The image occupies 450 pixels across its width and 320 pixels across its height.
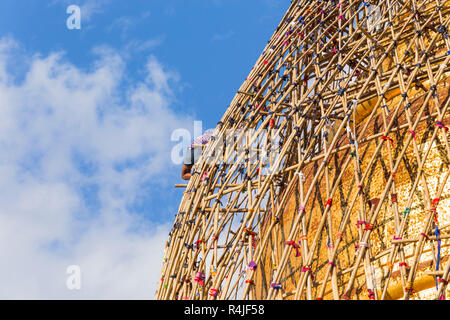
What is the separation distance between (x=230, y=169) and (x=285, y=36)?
11.9 feet

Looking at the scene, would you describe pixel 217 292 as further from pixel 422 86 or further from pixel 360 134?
pixel 422 86

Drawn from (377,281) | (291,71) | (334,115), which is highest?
(291,71)

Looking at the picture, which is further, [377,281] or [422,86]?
[422,86]

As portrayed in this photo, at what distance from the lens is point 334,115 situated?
37.2 ft

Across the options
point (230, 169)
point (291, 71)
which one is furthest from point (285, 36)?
point (230, 169)

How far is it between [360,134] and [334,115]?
177 centimetres

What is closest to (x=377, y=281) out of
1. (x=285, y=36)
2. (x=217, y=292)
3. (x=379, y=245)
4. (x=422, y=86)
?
(x=379, y=245)

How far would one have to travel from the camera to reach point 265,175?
33.3ft
